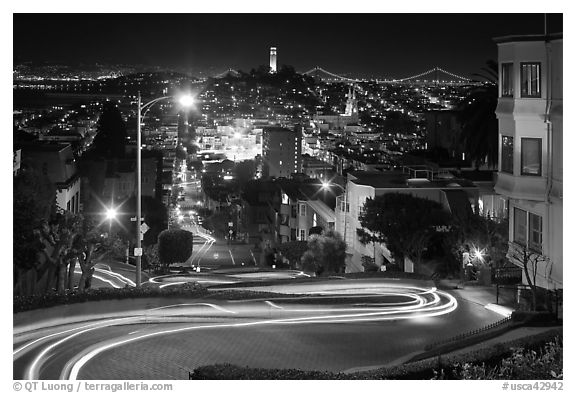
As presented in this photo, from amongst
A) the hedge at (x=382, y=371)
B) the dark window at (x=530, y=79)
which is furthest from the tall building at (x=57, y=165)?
the hedge at (x=382, y=371)

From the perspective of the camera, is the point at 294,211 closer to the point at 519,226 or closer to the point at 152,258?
the point at 152,258

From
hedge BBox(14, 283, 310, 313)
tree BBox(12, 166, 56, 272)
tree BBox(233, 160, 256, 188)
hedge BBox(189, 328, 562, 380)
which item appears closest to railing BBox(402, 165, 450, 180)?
tree BBox(12, 166, 56, 272)

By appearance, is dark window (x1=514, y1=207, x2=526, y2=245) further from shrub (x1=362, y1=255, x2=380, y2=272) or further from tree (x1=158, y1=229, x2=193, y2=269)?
tree (x1=158, y1=229, x2=193, y2=269)

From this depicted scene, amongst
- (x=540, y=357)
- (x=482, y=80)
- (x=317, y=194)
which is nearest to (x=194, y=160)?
(x=317, y=194)

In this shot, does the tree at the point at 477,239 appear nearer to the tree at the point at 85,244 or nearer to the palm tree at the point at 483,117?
the palm tree at the point at 483,117

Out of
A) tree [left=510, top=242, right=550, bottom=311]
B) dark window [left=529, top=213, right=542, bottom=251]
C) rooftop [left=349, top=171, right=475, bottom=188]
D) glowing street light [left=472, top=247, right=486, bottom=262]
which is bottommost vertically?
glowing street light [left=472, top=247, right=486, bottom=262]

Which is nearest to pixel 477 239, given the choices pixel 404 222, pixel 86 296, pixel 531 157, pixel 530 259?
pixel 404 222
